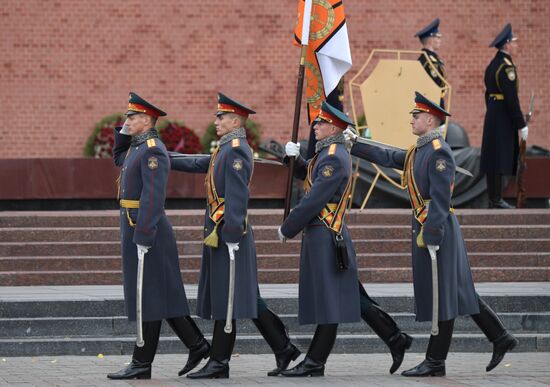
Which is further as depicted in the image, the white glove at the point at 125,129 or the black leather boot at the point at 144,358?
the white glove at the point at 125,129

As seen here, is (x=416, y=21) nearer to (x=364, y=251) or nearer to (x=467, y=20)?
(x=467, y=20)

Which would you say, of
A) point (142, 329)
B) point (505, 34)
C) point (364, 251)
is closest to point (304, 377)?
point (142, 329)

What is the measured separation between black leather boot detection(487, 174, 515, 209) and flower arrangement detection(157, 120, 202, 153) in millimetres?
4551

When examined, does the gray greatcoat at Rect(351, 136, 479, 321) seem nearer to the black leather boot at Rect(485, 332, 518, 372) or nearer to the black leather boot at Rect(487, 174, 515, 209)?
the black leather boot at Rect(485, 332, 518, 372)

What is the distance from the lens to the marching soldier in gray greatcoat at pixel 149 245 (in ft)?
27.5

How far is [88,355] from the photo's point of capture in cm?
987

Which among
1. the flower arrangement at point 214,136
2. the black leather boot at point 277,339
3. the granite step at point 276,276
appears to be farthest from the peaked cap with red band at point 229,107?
the flower arrangement at point 214,136

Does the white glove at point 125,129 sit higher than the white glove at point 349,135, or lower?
lower

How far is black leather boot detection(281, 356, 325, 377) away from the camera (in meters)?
8.45

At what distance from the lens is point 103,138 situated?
18562mm

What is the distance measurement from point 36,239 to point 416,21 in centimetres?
830

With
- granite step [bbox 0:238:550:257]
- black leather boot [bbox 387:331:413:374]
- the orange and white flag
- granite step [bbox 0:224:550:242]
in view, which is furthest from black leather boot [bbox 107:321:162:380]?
granite step [bbox 0:224:550:242]

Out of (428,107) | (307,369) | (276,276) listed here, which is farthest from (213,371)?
(276,276)

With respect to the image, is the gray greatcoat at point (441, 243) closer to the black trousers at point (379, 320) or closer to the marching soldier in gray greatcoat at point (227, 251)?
the black trousers at point (379, 320)
